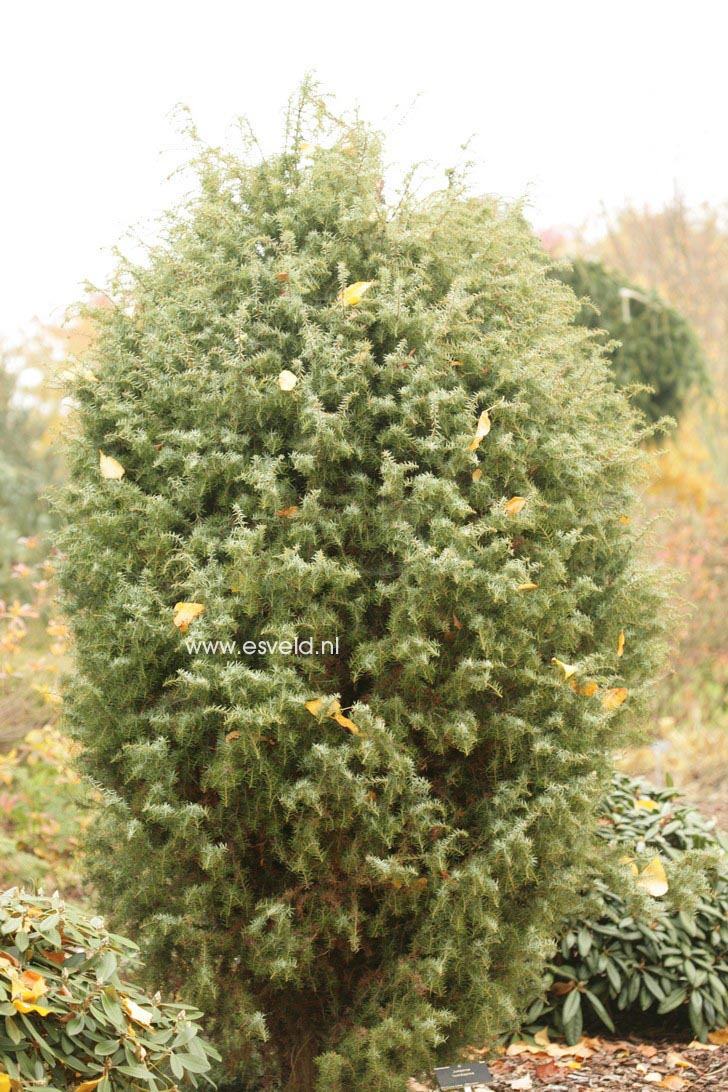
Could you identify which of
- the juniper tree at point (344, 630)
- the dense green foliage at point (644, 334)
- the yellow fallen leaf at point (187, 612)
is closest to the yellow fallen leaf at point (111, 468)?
the juniper tree at point (344, 630)

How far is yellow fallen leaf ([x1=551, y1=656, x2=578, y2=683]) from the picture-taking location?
2742 millimetres

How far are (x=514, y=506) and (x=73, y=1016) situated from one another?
1.51 m

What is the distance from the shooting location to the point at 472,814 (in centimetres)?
279

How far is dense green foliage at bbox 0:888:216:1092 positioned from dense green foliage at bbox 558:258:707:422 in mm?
8382

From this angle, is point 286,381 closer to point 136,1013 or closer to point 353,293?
point 353,293

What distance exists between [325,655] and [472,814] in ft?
1.91

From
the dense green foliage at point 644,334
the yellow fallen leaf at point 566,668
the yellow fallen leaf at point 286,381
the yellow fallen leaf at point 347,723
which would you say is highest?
the dense green foliage at point 644,334

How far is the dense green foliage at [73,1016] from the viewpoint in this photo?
2.14m

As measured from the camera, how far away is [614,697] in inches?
115

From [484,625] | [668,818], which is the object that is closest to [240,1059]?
[484,625]

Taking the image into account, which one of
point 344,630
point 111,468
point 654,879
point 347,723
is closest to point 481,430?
point 344,630

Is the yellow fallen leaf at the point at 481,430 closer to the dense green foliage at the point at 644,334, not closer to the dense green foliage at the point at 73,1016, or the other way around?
the dense green foliage at the point at 73,1016

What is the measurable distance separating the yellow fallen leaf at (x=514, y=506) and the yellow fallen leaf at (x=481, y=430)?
0.16 metres

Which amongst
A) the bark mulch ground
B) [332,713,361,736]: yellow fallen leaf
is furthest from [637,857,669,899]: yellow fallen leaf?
[332,713,361,736]: yellow fallen leaf
